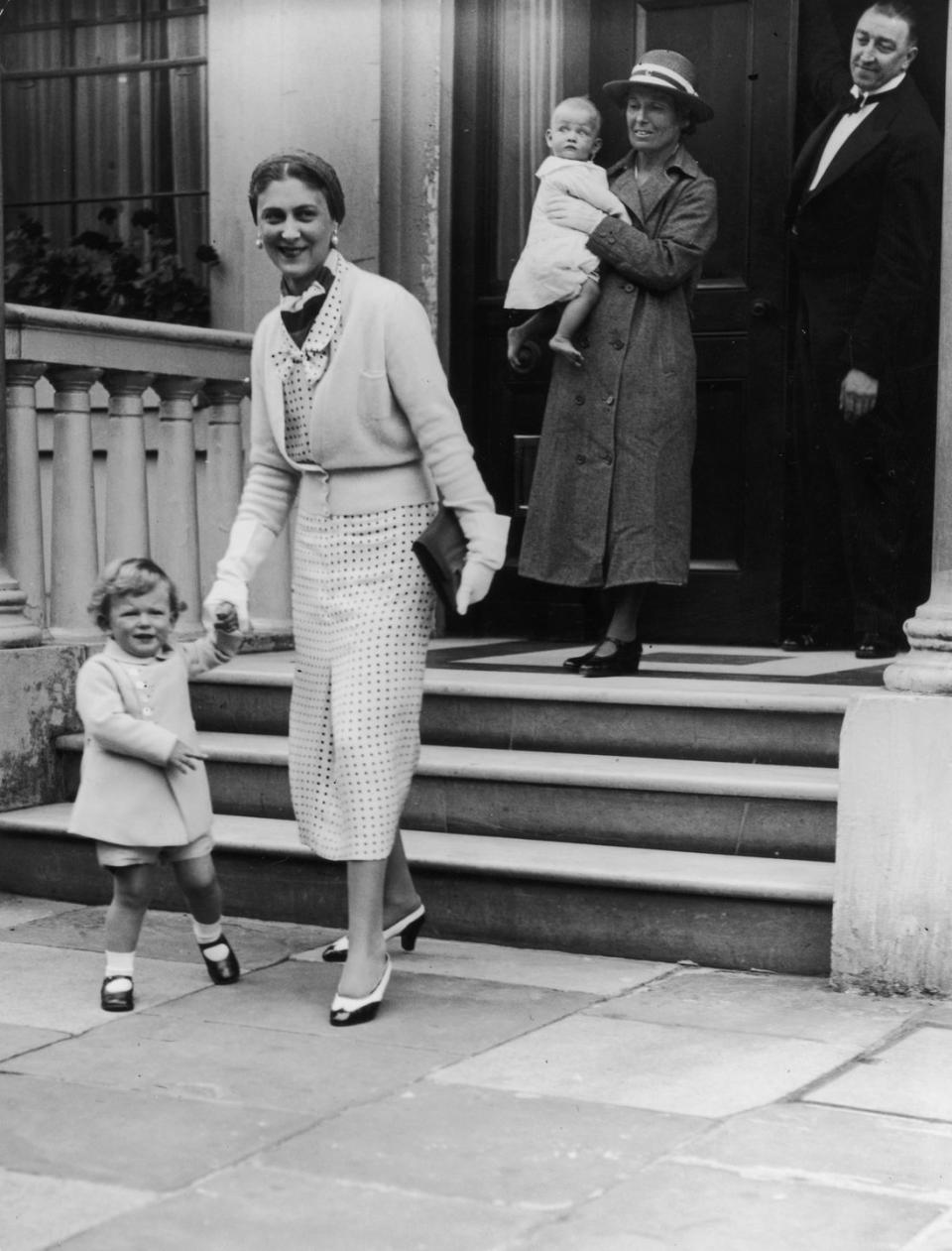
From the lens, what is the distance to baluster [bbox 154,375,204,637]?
720cm

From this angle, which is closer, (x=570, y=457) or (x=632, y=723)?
(x=632, y=723)

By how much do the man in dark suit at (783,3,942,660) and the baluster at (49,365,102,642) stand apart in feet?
8.15

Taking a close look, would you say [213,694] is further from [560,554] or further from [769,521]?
[769,521]

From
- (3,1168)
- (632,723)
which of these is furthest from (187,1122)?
(632,723)

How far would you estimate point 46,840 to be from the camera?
243 inches

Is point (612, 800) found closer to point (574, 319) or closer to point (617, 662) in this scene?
point (617, 662)

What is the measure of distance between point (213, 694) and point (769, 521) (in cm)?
221

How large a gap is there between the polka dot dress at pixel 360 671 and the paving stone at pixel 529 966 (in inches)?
22.5

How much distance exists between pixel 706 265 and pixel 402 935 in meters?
3.36

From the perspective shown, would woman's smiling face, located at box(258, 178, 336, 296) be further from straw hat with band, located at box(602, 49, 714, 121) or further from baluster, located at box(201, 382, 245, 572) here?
baluster, located at box(201, 382, 245, 572)

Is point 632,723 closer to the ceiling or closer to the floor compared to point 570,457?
closer to the floor

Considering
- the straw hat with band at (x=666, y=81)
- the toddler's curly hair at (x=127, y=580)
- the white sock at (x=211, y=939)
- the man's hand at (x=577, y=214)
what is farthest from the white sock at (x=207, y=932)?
the straw hat with band at (x=666, y=81)

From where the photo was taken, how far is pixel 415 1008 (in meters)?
4.75

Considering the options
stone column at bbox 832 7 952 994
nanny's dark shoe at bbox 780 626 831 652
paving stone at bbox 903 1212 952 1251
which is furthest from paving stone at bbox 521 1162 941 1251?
nanny's dark shoe at bbox 780 626 831 652
